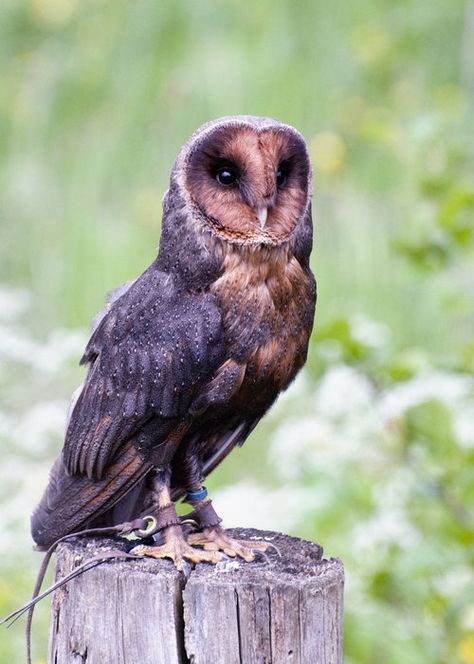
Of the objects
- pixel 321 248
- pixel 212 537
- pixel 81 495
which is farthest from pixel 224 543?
pixel 321 248

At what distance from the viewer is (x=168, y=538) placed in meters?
2.38

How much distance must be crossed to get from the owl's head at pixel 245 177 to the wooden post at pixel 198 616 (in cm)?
65

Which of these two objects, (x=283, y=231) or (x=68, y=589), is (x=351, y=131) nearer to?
(x=283, y=231)

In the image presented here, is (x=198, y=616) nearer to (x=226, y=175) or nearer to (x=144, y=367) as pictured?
(x=144, y=367)

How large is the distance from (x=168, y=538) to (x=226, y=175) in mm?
722

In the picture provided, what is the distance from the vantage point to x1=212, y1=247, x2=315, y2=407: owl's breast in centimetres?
235

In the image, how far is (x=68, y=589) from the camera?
2.25 metres

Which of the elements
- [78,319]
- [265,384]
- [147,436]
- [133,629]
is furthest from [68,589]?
[78,319]

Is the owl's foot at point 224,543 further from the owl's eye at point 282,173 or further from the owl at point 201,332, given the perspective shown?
the owl's eye at point 282,173

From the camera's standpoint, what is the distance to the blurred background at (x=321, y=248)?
321 centimetres

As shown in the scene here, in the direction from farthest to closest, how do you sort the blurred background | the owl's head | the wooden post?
the blurred background < the owl's head < the wooden post

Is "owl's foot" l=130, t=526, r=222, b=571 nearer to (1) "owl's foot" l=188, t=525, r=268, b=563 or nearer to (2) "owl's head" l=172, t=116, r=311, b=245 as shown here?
(1) "owl's foot" l=188, t=525, r=268, b=563

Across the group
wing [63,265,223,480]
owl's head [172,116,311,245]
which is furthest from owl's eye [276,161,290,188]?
wing [63,265,223,480]

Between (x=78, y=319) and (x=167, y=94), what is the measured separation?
59.9 inches
